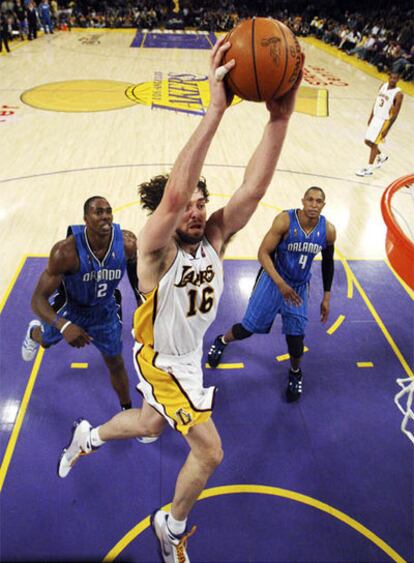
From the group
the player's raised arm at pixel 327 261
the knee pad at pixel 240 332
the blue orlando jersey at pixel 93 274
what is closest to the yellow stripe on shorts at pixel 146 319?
the blue orlando jersey at pixel 93 274

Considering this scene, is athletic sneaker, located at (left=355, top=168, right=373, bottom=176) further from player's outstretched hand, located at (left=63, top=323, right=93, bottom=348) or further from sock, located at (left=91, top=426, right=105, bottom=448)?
sock, located at (left=91, top=426, right=105, bottom=448)

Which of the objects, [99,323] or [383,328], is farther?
[383,328]

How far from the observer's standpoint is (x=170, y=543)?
7.84ft

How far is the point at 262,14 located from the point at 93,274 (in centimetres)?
3004

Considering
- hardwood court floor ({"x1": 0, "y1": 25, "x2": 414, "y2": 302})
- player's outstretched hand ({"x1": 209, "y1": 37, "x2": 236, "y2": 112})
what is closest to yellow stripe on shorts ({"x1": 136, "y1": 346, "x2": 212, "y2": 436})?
player's outstretched hand ({"x1": 209, "y1": 37, "x2": 236, "y2": 112})

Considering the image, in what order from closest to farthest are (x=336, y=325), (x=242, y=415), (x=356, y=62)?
(x=242, y=415)
(x=336, y=325)
(x=356, y=62)

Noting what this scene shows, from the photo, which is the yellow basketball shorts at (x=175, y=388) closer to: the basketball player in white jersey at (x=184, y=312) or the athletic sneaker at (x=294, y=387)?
the basketball player in white jersey at (x=184, y=312)

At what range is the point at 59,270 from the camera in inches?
110

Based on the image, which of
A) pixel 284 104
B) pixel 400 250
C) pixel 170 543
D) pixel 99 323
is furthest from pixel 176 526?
pixel 284 104

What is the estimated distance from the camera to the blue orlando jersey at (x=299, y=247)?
11.2 feet

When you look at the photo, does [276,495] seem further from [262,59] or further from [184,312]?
[262,59]

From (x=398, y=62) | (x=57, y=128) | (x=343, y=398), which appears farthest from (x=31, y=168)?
(x=398, y=62)

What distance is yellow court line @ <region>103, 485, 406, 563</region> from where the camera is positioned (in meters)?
2.55

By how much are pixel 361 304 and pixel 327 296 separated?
128cm
